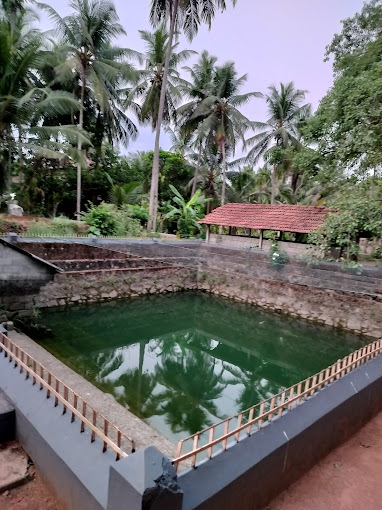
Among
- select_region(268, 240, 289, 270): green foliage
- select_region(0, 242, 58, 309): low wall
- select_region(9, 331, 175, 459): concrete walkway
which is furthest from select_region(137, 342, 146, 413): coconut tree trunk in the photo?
select_region(268, 240, 289, 270): green foliage

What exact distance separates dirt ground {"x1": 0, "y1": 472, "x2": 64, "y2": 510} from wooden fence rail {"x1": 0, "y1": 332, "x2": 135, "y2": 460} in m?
0.43

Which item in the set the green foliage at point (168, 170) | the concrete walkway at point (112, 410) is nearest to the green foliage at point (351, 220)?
the concrete walkway at point (112, 410)

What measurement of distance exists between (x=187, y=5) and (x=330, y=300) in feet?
42.5

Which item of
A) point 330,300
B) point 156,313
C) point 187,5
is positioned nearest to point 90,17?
point 187,5

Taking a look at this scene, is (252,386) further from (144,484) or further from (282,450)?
(144,484)

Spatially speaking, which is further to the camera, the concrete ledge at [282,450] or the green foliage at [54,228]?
the green foliage at [54,228]

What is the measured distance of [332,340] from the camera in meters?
8.50

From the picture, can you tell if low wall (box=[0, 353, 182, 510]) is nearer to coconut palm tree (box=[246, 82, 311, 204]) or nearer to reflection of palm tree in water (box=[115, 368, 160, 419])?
reflection of palm tree in water (box=[115, 368, 160, 419])

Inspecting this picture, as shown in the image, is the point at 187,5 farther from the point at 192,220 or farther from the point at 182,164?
the point at 192,220

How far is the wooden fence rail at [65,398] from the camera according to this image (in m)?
1.68

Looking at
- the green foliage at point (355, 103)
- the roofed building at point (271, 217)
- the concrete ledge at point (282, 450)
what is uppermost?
the green foliage at point (355, 103)

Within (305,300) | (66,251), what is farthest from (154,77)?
(305,300)

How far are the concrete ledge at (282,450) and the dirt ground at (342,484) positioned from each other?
0.06 metres

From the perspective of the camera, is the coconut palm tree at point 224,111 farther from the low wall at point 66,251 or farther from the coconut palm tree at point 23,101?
the low wall at point 66,251
